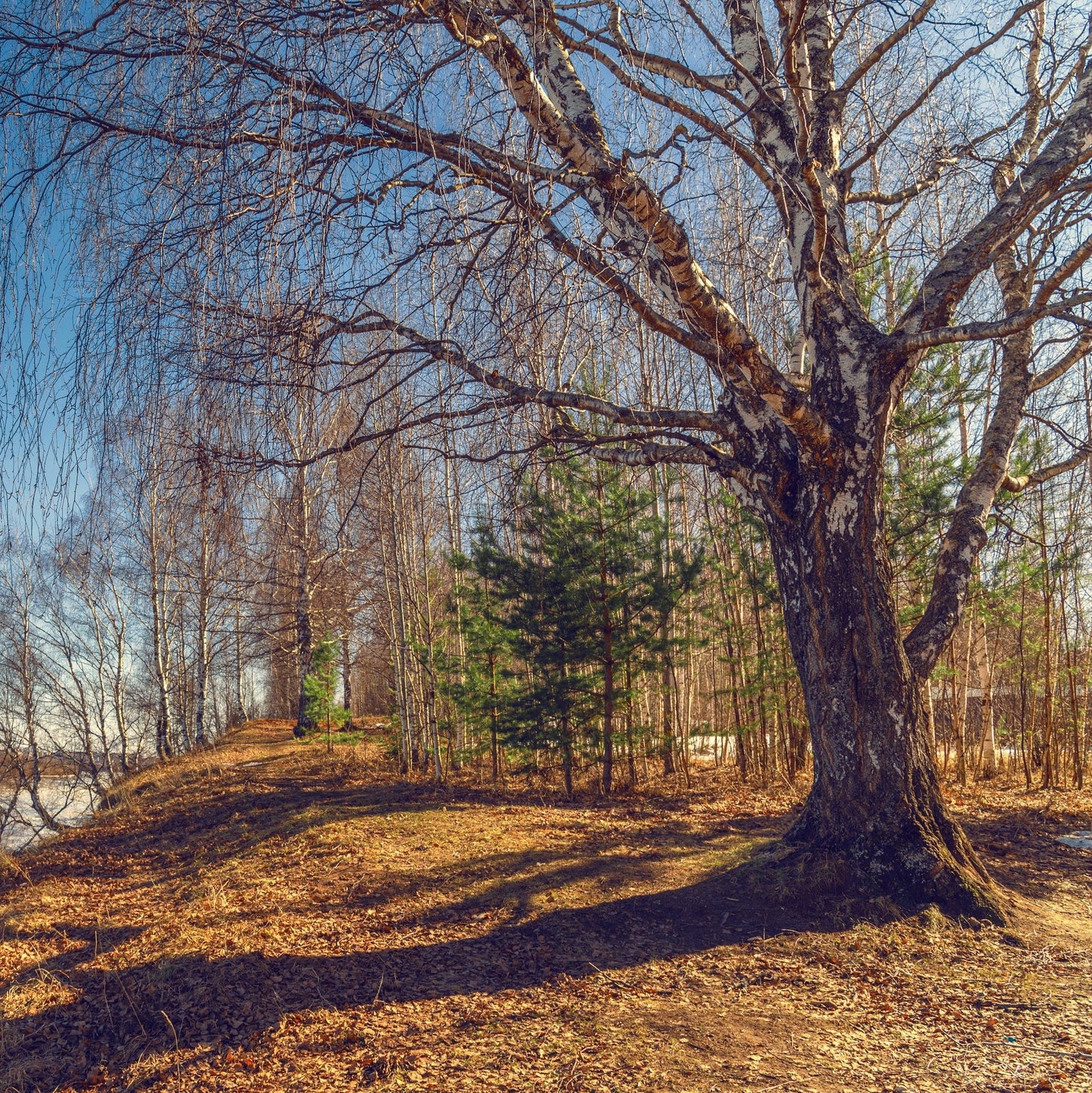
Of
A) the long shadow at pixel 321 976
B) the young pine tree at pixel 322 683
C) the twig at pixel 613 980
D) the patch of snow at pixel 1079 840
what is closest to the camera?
the long shadow at pixel 321 976

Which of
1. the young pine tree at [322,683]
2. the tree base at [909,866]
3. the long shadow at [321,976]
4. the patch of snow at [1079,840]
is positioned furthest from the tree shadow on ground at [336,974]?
the young pine tree at [322,683]

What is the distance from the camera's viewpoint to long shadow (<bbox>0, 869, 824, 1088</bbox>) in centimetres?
304

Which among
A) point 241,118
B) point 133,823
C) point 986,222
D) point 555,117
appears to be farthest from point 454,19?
point 133,823

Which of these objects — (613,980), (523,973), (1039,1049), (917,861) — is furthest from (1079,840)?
(523,973)

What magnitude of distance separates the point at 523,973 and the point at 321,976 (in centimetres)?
93

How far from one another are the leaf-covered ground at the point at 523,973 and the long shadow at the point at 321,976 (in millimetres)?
14

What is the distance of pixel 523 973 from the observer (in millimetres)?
3545

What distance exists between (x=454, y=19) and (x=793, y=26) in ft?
5.13

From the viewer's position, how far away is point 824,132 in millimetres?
4945

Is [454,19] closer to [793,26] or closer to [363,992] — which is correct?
[793,26]

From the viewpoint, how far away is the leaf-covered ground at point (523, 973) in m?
2.75

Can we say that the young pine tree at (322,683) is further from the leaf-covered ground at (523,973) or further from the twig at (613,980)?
the twig at (613,980)

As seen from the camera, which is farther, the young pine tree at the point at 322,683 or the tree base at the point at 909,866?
A: the young pine tree at the point at 322,683

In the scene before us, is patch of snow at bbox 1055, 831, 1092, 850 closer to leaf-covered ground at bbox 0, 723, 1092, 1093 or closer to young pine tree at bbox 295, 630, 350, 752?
leaf-covered ground at bbox 0, 723, 1092, 1093
